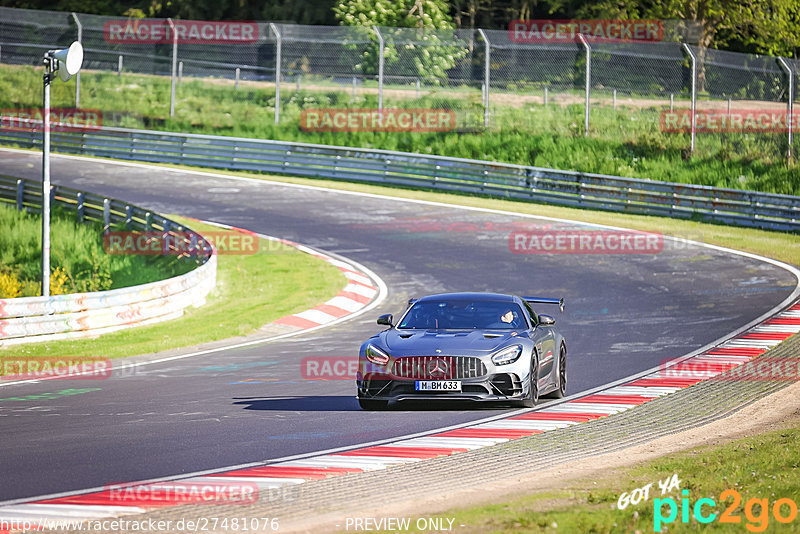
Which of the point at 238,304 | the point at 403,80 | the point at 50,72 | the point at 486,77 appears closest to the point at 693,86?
the point at 486,77

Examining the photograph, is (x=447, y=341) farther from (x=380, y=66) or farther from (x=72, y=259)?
(x=380, y=66)

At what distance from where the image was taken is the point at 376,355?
40.1 feet

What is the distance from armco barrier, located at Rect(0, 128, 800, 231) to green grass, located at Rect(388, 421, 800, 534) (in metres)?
20.7

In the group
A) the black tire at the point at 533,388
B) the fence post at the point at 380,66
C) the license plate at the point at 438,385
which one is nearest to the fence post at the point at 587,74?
the fence post at the point at 380,66

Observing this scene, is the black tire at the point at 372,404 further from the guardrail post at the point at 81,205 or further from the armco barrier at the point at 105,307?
the guardrail post at the point at 81,205

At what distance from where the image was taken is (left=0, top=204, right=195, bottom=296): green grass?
26.0 m

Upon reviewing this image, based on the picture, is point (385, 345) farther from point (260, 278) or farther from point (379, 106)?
point (379, 106)

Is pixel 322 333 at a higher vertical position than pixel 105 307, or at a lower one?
lower

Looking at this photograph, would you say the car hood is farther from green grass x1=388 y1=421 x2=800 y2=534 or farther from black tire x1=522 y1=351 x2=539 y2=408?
green grass x1=388 y1=421 x2=800 y2=534

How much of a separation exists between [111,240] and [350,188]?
30.2 ft

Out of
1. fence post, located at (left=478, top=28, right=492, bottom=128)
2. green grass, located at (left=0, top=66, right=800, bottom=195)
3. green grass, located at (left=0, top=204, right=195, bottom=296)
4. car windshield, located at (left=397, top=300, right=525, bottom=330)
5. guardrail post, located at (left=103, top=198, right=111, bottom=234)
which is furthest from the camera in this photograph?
fence post, located at (left=478, top=28, right=492, bottom=128)

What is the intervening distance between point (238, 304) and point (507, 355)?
10.8 metres

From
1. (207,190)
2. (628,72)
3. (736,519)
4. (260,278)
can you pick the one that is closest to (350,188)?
(207,190)

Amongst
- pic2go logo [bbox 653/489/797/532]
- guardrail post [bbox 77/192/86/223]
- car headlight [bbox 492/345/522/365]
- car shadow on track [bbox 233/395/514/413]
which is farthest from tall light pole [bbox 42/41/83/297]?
pic2go logo [bbox 653/489/797/532]
